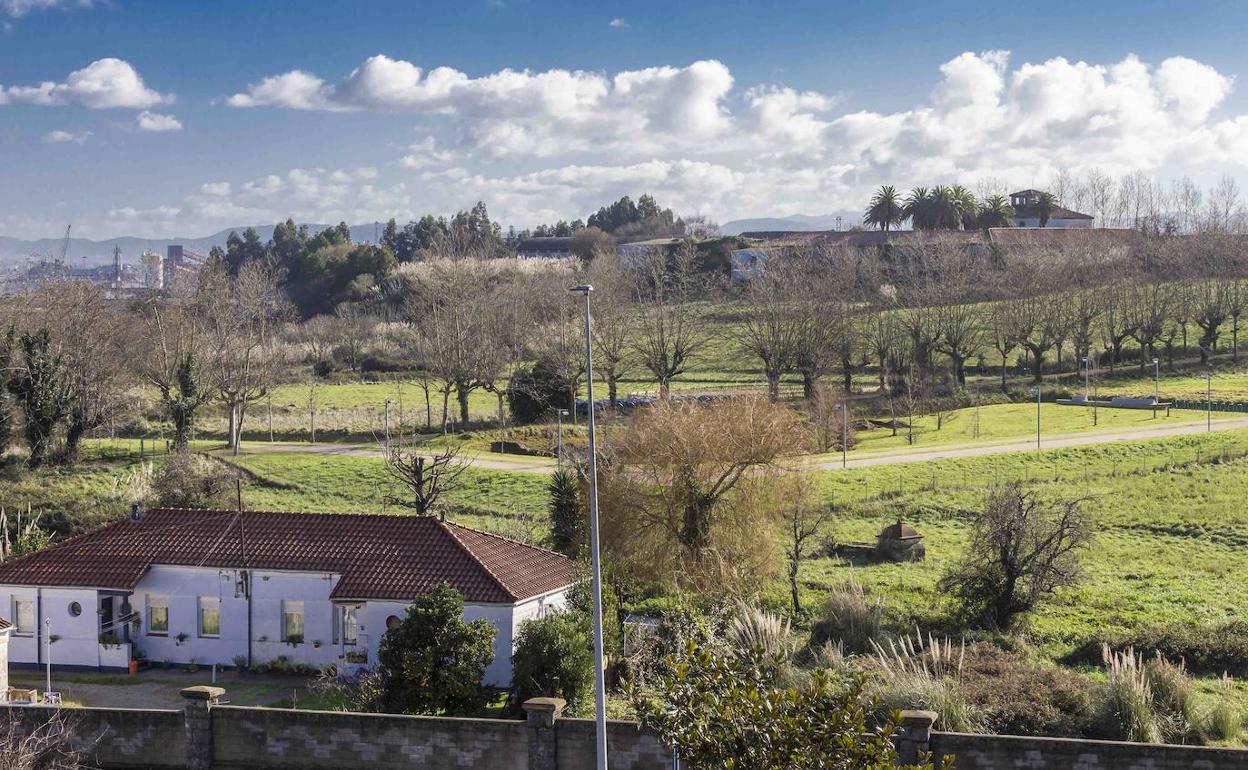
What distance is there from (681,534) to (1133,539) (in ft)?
54.3

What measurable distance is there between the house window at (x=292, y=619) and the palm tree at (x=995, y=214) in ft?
359

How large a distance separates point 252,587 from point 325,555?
185 centimetres

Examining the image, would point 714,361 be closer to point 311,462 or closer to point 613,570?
point 311,462

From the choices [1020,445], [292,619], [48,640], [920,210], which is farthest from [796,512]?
[920,210]

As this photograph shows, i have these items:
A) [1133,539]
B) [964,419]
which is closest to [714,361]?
[964,419]

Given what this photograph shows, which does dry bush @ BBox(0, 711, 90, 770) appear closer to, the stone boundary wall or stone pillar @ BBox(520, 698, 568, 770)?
the stone boundary wall

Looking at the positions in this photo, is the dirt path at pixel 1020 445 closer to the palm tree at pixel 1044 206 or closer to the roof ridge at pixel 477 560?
the roof ridge at pixel 477 560

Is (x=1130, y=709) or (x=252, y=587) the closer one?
(x=1130, y=709)

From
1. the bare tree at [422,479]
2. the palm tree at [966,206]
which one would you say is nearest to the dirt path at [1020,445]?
the bare tree at [422,479]

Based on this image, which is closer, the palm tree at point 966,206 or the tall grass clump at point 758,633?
the tall grass clump at point 758,633

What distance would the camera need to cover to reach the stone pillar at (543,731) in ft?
65.6

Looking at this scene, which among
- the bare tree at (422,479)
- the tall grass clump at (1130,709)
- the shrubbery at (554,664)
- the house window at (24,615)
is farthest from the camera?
the bare tree at (422,479)

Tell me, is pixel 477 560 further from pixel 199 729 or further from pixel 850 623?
pixel 850 623

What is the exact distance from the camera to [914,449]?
5512cm
